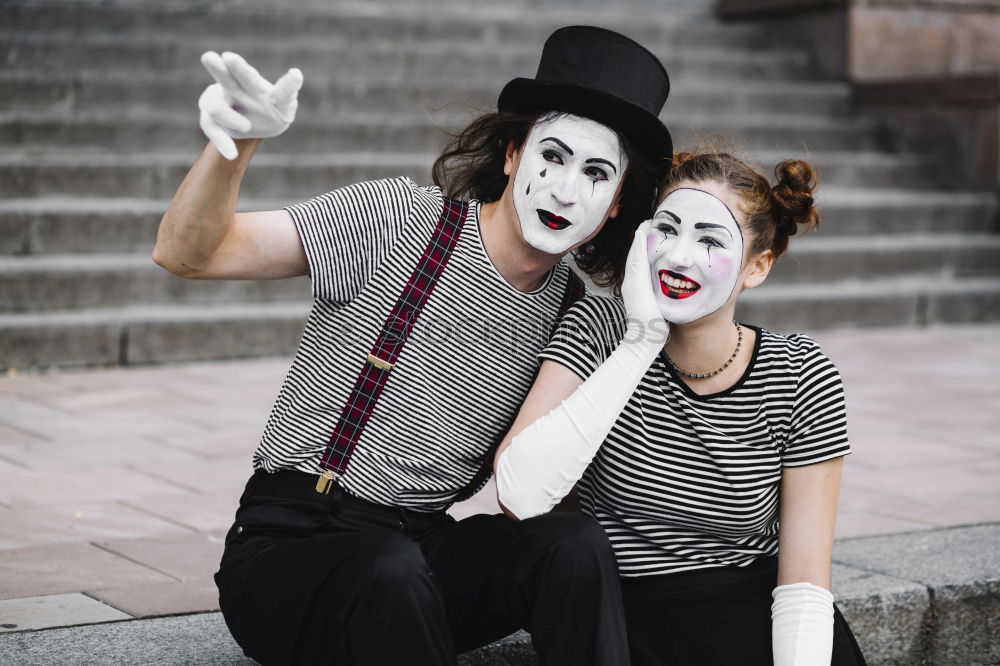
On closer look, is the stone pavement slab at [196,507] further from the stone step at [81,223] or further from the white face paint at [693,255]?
the stone step at [81,223]

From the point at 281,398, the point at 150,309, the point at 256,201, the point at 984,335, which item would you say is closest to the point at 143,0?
the point at 256,201

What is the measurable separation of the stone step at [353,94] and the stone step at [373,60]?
115 mm

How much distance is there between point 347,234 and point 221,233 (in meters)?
0.29

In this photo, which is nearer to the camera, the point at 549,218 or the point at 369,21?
the point at 549,218

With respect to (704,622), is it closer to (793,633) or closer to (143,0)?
(793,633)

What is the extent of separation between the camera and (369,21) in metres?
8.57

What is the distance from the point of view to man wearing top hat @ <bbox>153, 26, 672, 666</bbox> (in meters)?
2.45

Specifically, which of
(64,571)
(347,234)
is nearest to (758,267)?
(347,234)

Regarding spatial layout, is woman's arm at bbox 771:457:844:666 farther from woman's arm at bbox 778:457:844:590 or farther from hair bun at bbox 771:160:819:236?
hair bun at bbox 771:160:819:236

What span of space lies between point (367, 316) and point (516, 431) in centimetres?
38

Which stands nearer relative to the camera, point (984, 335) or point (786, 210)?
point (786, 210)

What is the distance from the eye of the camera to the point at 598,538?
8.38 ft

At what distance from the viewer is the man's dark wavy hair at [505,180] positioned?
299 centimetres

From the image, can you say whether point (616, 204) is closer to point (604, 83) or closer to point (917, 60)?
point (604, 83)
